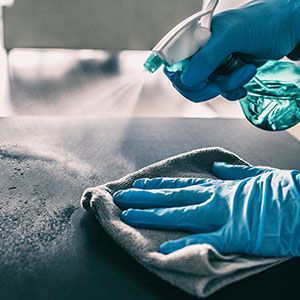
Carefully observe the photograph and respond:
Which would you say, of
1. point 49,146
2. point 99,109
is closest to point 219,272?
point 49,146

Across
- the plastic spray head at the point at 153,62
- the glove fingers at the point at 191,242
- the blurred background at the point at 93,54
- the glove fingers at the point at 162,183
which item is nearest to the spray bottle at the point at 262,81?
the plastic spray head at the point at 153,62

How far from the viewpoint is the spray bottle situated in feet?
3.22

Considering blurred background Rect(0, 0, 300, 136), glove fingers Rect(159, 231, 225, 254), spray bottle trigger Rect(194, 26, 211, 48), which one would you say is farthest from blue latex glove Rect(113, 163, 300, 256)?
blurred background Rect(0, 0, 300, 136)

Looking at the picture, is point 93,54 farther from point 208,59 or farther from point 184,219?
point 184,219

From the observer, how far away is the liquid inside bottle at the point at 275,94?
1.12 metres

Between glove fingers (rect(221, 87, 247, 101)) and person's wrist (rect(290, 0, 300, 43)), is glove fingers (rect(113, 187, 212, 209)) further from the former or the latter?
person's wrist (rect(290, 0, 300, 43))

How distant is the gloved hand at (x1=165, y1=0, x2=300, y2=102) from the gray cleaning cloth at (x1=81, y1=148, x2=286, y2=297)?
0.25 meters

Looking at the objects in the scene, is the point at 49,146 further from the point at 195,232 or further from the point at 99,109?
the point at 99,109

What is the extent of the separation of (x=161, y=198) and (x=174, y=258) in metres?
0.19

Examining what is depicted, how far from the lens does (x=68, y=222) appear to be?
0.99 metres

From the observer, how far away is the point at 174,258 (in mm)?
807

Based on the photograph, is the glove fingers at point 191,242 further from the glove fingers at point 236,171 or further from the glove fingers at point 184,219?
the glove fingers at point 236,171

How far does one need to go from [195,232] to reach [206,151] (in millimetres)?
299

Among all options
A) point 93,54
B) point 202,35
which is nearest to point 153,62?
point 202,35
